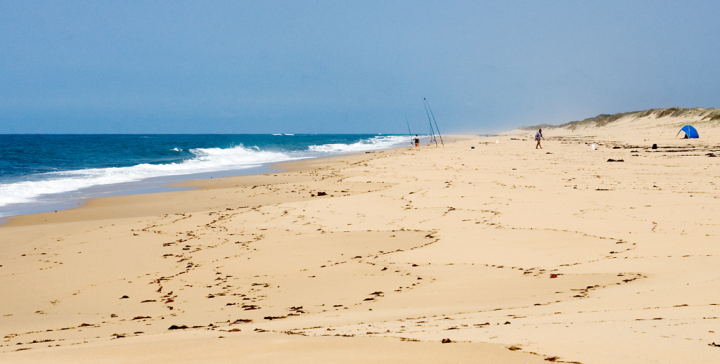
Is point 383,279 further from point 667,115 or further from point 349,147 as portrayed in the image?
point 667,115

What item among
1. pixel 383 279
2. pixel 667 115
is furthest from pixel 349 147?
pixel 383 279

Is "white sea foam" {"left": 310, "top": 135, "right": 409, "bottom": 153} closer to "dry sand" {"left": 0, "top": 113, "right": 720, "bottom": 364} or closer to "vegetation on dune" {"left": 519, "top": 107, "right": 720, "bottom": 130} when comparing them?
"vegetation on dune" {"left": 519, "top": 107, "right": 720, "bottom": 130}

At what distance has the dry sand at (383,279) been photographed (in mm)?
3092

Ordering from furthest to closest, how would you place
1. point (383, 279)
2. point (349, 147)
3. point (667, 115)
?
1. point (667, 115)
2. point (349, 147)
3. point (383, 279)

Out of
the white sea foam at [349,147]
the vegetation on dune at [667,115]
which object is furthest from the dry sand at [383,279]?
the vegetation on dune at [667,115]

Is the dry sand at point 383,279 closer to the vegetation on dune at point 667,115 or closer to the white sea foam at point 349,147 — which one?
the white sea foam at point 349,147

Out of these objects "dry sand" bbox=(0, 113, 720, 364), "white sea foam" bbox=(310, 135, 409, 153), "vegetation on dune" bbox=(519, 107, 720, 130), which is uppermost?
"vegetation on dune" bbox=(519, 107, 720, 130)

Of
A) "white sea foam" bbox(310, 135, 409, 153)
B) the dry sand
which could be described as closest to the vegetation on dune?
"white sea foam" bbox(310, 135, 409, 153)

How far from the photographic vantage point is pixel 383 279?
214 inches

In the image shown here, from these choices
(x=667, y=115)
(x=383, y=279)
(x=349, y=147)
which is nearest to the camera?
(x=383, y=279)

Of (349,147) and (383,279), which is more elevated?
(349,147)

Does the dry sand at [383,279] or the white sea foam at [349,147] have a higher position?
the white sea foam at [349,147]

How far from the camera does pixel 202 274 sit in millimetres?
5973

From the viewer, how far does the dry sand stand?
3092 mm
